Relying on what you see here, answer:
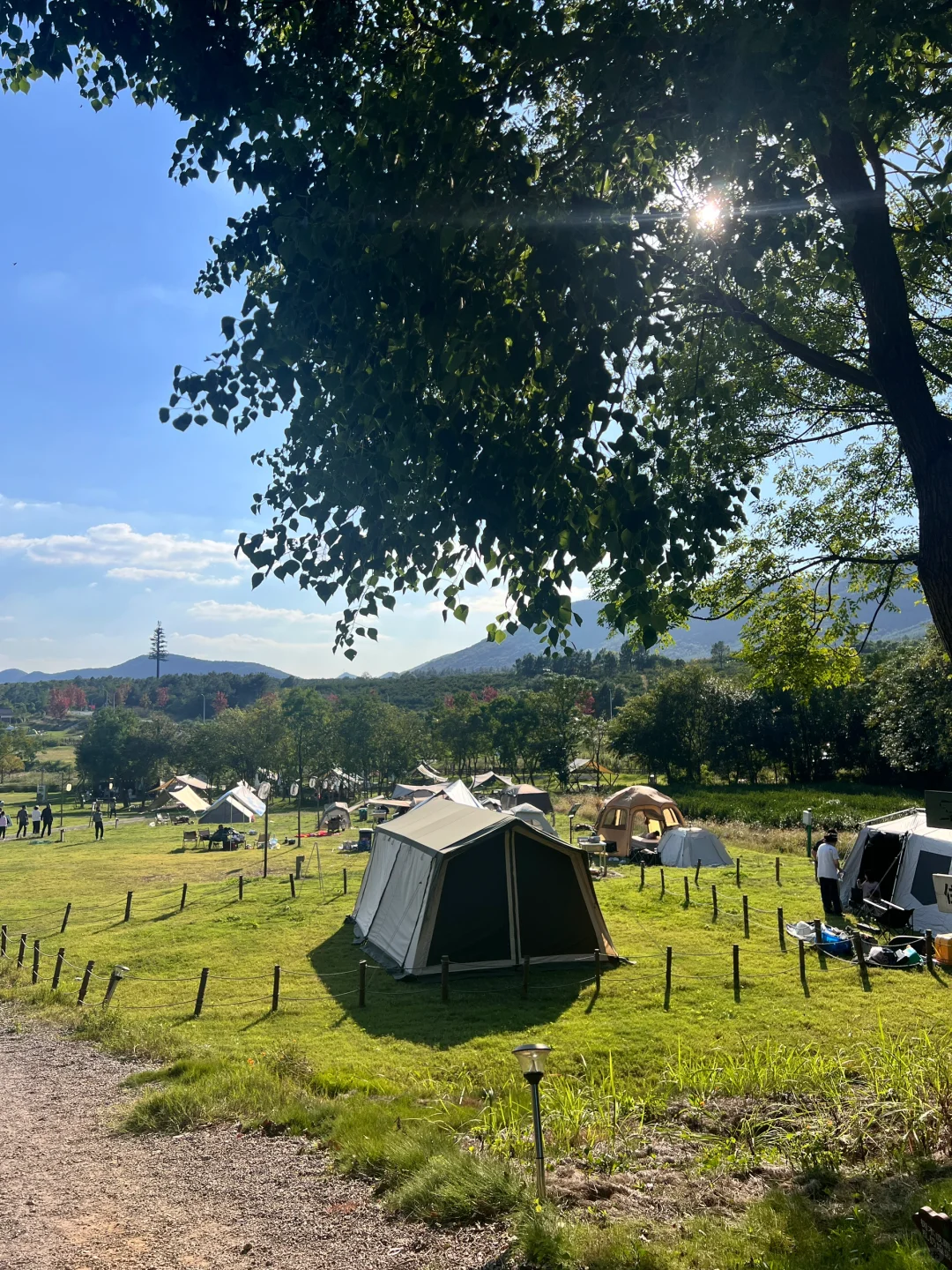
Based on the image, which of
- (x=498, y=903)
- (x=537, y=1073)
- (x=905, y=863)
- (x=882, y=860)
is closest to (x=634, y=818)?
(x=882, y=860)

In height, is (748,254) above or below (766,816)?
above

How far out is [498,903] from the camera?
1428cm

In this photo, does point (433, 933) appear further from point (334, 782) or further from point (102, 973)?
point (334, 782)

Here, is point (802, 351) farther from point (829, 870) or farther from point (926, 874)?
point (829, 870)

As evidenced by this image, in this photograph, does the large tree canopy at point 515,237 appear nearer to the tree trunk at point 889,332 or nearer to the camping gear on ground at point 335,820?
the tree trunk at point 889,332

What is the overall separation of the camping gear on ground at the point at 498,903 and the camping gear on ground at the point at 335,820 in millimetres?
30790

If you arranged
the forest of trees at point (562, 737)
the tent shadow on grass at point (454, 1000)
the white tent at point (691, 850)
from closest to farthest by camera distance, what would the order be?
the tent shadow on grass at point (454, 1000), the white tent at point (691, 850), the forest of trees at point (562, 737)

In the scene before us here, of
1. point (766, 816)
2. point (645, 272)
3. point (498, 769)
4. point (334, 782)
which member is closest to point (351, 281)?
point (645, 272)

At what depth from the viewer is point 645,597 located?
6078 mm

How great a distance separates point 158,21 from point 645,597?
19.5 ft

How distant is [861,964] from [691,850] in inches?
576

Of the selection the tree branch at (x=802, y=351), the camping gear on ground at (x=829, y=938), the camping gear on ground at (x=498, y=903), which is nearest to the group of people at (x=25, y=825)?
the camping gear on ground at (x=498, y=903)

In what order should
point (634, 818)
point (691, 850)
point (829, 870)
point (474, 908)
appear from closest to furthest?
1. point (474, 908)
2. point (829, 870)
3. point (691, 850)
4. point (634, 818)

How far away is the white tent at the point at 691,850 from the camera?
2734 centimetres
